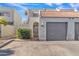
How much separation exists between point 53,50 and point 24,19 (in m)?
0.62

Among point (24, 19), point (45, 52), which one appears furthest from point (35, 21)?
point (45, 52)

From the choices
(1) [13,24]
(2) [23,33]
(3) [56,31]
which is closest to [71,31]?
(3) [56,31]

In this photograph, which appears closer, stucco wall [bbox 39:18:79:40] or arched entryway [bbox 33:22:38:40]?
arched entryway [bbox 33:22:38:40]

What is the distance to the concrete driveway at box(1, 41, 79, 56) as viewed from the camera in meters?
3.99

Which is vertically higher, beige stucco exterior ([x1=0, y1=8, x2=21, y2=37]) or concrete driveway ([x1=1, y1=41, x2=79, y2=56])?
beige stucco exterior ([x1=0, y1=8, x2=21, y2=37])

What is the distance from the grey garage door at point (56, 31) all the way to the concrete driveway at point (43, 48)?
90 mm

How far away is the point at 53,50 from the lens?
13.4 ft

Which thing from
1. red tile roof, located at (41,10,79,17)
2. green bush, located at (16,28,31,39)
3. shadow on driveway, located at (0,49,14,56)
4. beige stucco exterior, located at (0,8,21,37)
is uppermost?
red tile roof, located at (41,10,79,17)

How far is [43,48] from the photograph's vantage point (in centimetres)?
407

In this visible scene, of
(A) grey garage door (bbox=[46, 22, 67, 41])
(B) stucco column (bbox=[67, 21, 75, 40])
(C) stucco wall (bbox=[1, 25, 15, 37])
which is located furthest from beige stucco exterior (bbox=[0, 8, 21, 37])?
(B) stucco column (bbox=[67, 21, 75, 40])

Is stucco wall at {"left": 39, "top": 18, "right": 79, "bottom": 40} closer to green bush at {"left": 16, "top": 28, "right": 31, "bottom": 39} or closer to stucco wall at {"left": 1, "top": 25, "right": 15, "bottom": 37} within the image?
green bush at {"left": 16, "top": 28, "right": 31, "bottom": 39}

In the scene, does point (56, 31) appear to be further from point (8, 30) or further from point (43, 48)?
point (8, 30)

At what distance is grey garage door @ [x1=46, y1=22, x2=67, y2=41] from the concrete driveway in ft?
0.30

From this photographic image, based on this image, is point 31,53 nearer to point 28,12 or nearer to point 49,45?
point 49,45
